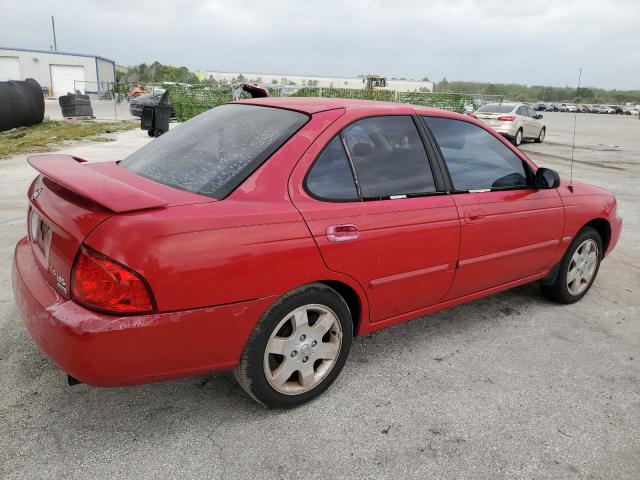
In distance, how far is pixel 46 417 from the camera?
257cm

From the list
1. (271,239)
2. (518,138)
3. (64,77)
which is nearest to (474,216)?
(271,239)

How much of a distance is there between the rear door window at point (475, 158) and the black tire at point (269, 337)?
1.17m

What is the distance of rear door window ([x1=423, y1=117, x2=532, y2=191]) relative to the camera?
10.9ft

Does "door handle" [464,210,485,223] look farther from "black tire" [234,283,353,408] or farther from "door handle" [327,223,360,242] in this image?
"black tire" [234,283,353,408]

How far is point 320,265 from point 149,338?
2.82ft

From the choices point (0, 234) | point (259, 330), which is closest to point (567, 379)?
point (259, 330)

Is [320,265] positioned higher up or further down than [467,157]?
further down

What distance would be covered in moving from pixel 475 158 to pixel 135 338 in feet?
7.93

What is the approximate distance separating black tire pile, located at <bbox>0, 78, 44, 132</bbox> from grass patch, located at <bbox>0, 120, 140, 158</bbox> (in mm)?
281

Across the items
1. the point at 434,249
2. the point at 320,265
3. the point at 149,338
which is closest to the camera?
the point at 149,338

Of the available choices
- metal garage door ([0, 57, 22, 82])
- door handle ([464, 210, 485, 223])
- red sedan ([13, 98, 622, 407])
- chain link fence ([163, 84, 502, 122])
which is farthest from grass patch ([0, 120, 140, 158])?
metal garage door ([0, 57, 22, 82])

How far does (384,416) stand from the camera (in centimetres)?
270

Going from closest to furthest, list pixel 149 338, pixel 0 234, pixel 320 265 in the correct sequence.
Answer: pixel 149 338 < pixel 320 265 < pixel 0 234

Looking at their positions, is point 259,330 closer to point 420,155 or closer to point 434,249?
point 434,249
